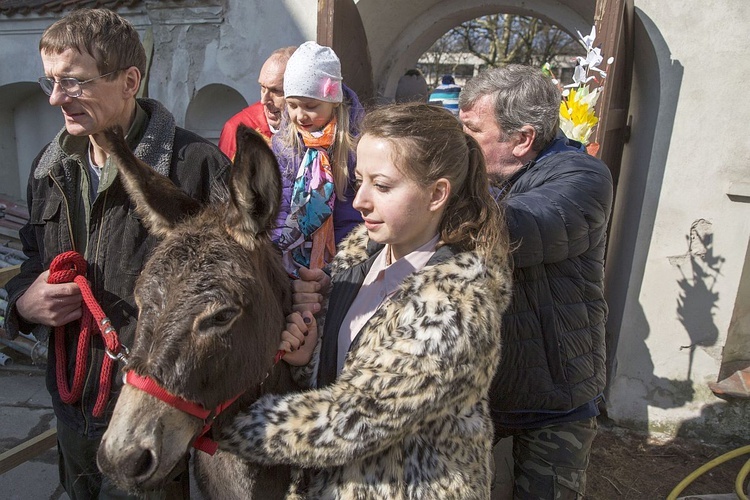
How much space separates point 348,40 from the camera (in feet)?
14.6

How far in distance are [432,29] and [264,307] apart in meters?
5.10

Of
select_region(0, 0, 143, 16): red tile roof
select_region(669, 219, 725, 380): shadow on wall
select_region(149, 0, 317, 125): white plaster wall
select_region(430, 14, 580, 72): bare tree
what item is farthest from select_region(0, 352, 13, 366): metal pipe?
select_region(430, 14, 580, 72): bare tree

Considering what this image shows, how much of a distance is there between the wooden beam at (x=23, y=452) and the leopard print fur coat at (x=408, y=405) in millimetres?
2114

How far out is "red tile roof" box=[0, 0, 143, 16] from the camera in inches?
229

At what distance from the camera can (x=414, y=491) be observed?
1376 millimetres

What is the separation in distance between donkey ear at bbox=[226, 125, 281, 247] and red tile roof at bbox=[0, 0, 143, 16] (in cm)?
536

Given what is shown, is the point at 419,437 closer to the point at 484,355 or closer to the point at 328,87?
the point at 484,355

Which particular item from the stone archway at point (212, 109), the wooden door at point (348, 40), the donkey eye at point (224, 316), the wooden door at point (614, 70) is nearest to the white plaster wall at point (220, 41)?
the stone archway at point (212, 109)

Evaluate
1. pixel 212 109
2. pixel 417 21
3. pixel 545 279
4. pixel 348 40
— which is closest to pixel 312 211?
pixel 545 279

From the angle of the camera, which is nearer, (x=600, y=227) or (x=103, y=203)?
(x=103, y=203)

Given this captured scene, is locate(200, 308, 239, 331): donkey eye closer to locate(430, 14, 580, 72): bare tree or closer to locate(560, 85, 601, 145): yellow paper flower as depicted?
locate(560, 85, 601, 145): yellow paper flower

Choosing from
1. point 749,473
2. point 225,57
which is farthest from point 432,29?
point 749,473

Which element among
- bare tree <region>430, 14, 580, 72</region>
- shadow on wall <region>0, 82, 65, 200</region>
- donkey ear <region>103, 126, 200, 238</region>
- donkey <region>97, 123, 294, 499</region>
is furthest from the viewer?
bare tree <region>430, 14, 580, 72</region>

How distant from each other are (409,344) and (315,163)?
1.63 metres
